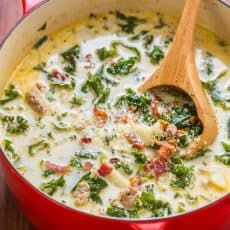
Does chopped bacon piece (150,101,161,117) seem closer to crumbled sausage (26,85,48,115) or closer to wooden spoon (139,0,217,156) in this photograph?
wooden spoon (139,0,217,156)

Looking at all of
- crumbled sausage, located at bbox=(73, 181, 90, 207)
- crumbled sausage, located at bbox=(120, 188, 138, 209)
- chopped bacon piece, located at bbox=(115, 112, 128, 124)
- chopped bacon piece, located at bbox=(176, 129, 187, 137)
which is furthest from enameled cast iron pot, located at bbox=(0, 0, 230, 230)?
chopped bacon piece, located at bbox=(115, 112, 128, 124)

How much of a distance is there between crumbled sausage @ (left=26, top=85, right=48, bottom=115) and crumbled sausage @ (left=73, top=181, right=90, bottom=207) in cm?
35

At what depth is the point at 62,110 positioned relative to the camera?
2352mm

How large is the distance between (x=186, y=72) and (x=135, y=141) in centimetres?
33

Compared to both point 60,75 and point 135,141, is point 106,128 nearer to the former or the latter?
point 135,141

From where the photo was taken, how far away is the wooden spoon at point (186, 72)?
2275 millimetres

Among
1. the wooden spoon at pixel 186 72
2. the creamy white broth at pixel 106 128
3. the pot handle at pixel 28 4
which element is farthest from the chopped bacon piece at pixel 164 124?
the pot handle at pixel 28 4

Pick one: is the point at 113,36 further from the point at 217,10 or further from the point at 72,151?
the point at 72,151

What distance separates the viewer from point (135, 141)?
2.24 metres

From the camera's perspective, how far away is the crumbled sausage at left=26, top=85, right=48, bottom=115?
234 centimetres

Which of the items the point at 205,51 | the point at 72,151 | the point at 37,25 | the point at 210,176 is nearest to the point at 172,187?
the point at 210,176

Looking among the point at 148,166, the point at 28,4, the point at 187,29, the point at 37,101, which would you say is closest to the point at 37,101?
the point at 37,101

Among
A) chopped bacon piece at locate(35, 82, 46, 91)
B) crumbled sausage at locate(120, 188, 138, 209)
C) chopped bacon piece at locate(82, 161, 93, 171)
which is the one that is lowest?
crumbled sausage at locate(120, 188, 138, 209)

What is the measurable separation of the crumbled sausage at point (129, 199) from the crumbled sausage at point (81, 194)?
0.11m
